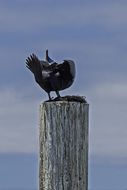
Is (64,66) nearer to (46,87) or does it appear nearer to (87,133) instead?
(46,87)

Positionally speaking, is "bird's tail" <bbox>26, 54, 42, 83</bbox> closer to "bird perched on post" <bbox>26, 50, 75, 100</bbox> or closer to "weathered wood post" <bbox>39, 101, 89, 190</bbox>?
"bird perched on post" <bbox>26, 50, 75, 100</bbox>

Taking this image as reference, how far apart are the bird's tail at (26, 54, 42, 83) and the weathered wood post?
21.6 inches

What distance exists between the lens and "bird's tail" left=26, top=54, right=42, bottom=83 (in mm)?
4414

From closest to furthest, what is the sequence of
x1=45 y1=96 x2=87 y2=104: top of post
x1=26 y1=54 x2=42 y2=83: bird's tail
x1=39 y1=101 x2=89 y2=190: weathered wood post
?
x1=39 y1=101 x2=89 y2=190: weathered wood post, x1=45 y1=96 x2=87 y2=104: top of post, x1=26 y1=54 x2=42 y2=83: bird's tail

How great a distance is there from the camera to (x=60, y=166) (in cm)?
391

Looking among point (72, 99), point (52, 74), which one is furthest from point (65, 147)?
point (52, 74)

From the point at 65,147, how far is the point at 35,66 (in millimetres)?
937

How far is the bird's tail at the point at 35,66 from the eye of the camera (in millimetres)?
4414

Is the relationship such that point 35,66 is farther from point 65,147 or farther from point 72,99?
point 65,147

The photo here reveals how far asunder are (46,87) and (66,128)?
0.76m

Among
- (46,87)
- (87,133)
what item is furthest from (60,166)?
(46,87)

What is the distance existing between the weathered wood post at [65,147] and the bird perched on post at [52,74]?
50 centimetres

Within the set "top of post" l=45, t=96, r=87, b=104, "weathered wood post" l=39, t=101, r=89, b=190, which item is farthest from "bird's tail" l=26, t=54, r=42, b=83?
"weathered wood post" l=39, t=101, r=89, b=190

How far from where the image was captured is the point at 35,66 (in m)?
4.44
